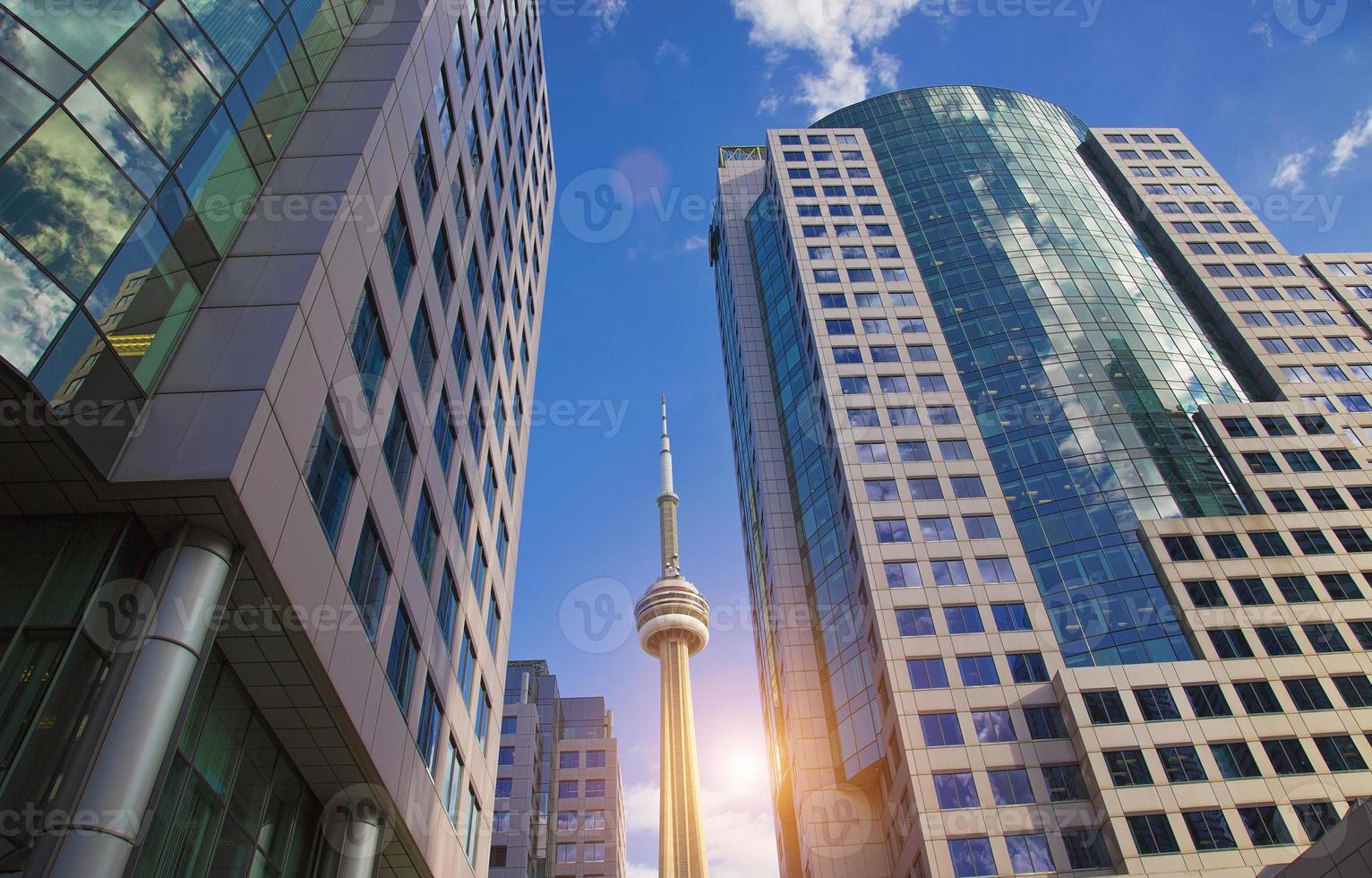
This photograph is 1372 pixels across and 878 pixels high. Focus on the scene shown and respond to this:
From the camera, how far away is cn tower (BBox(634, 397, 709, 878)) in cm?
8769

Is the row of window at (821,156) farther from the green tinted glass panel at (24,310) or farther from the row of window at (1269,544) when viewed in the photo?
the green tinted glass panel at (24,310)

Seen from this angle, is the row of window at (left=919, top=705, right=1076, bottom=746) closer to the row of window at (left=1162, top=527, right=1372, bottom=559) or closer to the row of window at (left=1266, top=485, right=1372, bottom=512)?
the row of window at (left=1162, top=527, right=1372, bottom=559)

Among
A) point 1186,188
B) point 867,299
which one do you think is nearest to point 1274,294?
point 1186,188

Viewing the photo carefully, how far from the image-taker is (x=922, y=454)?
55.7 m

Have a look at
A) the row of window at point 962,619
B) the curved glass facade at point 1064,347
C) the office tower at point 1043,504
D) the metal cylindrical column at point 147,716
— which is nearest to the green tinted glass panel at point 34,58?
the metal cylindrical column at point 147,716

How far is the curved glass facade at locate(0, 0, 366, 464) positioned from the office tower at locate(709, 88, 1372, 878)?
3772cm

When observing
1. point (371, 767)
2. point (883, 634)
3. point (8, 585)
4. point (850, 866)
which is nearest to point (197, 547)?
point (8, 585)

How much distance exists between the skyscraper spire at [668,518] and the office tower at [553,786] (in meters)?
30.4

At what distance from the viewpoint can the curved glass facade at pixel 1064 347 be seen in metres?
49.7

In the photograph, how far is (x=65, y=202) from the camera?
12656 millimetres

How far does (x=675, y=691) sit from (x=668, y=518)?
35.0m

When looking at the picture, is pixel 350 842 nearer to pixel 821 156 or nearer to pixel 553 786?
pixel 553 786

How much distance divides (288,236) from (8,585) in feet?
24.6

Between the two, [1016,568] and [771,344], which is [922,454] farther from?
[771,344]
